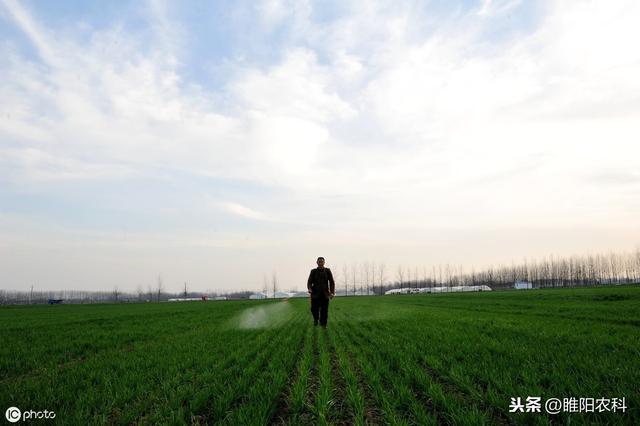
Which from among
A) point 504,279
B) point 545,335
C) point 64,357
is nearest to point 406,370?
point 545,335

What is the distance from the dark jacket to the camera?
12.6 m

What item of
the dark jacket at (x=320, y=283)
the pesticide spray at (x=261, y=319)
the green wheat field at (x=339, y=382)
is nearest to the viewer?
the green wheat field at (x=339, y=382)

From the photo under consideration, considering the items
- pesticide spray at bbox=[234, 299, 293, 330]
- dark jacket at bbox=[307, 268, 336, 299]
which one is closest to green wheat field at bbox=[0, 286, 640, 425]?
dark jacket at bbox=[307, 268, 336, 299]

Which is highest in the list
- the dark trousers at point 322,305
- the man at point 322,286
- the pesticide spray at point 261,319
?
the man at point 322,286

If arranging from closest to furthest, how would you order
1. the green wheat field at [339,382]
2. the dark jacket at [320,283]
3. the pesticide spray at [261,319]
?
the green wheat field at [339,382]
the dark jacket at [320,283]
the pesticide spray at [261,319]

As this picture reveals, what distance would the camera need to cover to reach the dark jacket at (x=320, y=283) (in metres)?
12.6

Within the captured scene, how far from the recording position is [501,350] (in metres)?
6.52

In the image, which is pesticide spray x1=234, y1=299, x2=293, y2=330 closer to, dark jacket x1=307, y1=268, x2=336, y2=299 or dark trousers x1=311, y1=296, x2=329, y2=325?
dark trousers x1=311, y1=296, x2=329, y2=325

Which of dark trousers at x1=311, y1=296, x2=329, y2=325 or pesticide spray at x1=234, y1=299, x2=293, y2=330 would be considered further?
pesticide spray at x1=234, y1=299, x2=293, y2=330

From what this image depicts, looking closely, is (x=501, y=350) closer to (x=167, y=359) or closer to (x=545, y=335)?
(x=545, y=335)

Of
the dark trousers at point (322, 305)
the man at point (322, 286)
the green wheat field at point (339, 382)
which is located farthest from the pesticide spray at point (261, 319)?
the green wheat field at point (339, 382)

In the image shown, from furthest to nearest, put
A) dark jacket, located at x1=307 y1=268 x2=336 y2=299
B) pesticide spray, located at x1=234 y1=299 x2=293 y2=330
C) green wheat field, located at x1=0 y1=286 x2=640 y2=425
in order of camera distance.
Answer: pesticide spray, located at x1=234 y1=299 x2=293 y2=330 → dark jacket, located at x1=307 y1=268 x2=336 y2=299 → green wheat field, located at x1=0 y1=286 x2=640 y2=425

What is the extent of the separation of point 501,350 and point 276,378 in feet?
13.8

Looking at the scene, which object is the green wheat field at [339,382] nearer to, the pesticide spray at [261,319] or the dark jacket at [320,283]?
the dark jacket at [320,283]
